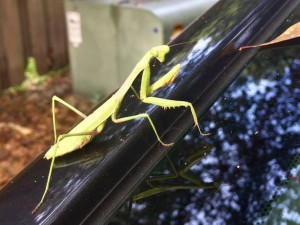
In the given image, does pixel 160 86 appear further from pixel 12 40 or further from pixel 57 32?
pixel 57 32

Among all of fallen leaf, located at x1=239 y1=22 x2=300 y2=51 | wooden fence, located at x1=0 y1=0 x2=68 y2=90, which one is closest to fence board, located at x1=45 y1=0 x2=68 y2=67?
wooden fence, located at x1=0 y1=0 x2=68 y2=90

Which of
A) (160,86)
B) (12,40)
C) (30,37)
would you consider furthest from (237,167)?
(30,37)

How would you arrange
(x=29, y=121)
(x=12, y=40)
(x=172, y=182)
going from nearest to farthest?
(x=172, y=182), (x=29, y=121), (x=12, y=40)

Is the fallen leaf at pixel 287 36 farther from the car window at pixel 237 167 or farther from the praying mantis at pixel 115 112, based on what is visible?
the praying mantis at pixel 115 112

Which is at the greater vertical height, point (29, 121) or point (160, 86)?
point (160, 86)

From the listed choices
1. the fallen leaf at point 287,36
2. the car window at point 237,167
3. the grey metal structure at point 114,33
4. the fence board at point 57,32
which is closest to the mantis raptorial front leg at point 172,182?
the car window at point 237,167
